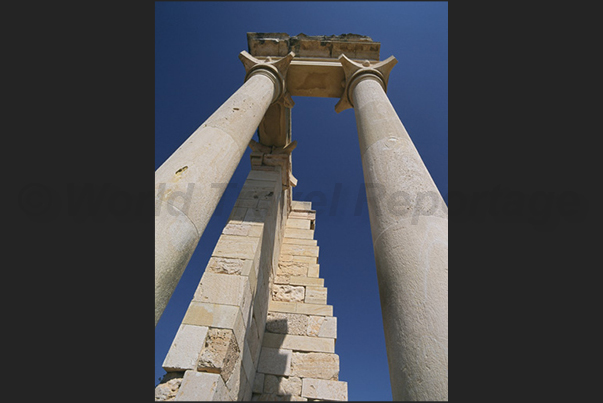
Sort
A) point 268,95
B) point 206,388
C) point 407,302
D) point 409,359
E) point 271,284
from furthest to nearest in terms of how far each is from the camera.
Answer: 1. point 271,284
2. point 268,95
3. point 206,388
4. point 407,302
5. point 409,359

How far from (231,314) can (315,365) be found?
123 inches

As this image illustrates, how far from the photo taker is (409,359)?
2904mm

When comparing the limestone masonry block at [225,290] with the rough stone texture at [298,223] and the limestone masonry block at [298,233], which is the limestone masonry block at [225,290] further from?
the rough stone texture at [298,223]

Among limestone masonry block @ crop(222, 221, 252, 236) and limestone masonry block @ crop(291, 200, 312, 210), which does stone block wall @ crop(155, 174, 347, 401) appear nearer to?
limestone masonry block @ crop(222, 221, 252, 236)

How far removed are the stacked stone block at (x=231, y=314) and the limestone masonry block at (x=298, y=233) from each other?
8.38ft

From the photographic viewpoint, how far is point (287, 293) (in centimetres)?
970

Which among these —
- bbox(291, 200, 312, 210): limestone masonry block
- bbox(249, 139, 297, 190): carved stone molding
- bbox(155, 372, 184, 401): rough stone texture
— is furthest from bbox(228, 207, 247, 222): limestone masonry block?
bbox(291, 200, 312, 210): limestone masonry block

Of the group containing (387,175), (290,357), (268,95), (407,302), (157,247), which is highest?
(268,95)

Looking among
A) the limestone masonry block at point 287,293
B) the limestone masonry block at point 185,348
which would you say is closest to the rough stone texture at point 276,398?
the limestone masonry block at point 287,293

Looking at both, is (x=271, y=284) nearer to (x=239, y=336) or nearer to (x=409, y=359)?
(x=239, y=336)

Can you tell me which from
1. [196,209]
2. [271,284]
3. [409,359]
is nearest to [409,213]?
[409,359]

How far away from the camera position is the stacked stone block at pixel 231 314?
503 centimetres

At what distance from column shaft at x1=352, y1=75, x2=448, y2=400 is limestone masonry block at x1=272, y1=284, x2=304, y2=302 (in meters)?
5.50
